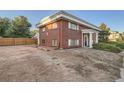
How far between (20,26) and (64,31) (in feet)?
12.1

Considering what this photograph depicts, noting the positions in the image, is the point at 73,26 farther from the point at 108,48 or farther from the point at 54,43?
the point at 108,48

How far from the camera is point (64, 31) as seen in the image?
46.6 feet

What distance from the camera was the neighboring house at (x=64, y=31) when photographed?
14.0 m

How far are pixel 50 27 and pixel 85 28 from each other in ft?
14.6

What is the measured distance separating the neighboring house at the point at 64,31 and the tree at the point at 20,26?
8.33 feet

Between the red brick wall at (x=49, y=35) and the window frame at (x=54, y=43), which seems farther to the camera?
the red brick wall at (x=49, y=35)

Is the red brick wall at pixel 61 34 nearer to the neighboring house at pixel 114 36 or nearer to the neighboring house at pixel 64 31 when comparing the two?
the neighboring house at pixel 64 31

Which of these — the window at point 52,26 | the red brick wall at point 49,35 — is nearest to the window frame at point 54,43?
the red brick wall at point 49,35

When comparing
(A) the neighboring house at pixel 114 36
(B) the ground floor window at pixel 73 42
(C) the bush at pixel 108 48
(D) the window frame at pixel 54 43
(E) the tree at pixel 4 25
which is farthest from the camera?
(A) the neighboring house at pixel 114 36

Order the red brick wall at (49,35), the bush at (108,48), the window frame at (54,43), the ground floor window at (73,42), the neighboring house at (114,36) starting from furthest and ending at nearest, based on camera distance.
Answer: the neighboring house at (114,36) → the bush at (108,48) → the ground floor window at (73,42) → the red brick wall at (49,35) → the window frame at (54,43)

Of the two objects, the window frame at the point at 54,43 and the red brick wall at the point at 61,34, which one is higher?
the red brick wall at the point at 61,34

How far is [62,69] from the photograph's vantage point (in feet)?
25.4

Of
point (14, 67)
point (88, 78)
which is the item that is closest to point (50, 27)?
point (14, 67)

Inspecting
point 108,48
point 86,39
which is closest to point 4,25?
point 86,39
